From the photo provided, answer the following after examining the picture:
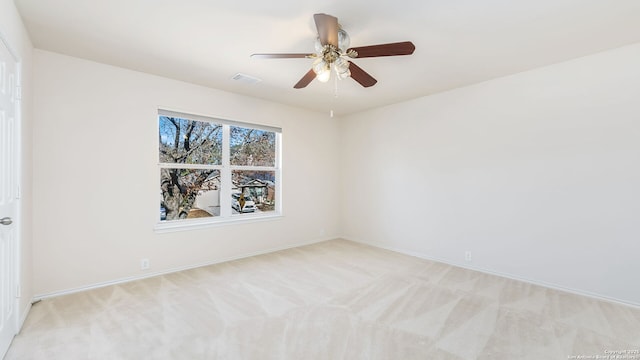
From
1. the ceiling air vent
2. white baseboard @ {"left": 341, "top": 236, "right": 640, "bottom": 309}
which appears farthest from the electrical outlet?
white baseboard @ {"left": 341, "top": 236, "right": 640, "bottom": 309}

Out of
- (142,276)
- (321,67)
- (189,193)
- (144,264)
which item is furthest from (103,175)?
(321,67)

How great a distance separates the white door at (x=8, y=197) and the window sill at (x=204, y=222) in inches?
57.5

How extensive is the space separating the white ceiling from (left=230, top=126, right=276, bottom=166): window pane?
114 cm

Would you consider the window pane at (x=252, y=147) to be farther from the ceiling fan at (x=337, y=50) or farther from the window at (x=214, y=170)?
the ceiling fan at (x=337, y=50)

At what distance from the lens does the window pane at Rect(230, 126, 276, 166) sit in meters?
4.45

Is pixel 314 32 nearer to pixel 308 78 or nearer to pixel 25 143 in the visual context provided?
pixel 308 78

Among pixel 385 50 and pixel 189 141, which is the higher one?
pixel 385 50

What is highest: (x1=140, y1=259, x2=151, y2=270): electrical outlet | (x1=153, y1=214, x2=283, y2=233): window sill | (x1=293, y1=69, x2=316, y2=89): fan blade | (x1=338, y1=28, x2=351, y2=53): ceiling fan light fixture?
(x1=338, y1=28, x2=351, y2=53): ceiling fan light fixture

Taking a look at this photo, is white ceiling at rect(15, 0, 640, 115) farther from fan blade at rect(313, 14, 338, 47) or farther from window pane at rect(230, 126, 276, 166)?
window pane at rect(230, 126, 276, 166)

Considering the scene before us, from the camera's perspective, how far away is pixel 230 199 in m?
4.33

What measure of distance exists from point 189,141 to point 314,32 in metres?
2.48

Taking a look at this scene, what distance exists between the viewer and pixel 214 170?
4188 millimetres

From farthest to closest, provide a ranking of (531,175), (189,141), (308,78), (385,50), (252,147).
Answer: (252,147)
(189,141)
(531,175)
(308,78)
(385,50)

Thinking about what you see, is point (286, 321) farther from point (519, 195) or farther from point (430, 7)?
point (519, 195)
